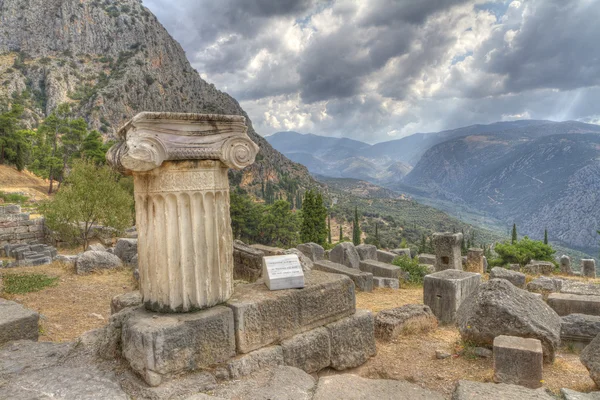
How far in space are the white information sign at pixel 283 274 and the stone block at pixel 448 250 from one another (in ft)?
29.8

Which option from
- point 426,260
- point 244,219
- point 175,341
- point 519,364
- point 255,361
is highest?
point 175,341

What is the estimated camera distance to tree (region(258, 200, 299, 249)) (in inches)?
1598

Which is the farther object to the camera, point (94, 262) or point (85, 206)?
point (85, 206)

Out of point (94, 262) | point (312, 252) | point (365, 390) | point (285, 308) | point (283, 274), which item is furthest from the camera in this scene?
point (312, 252)

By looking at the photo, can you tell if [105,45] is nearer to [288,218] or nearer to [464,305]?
[288,218]

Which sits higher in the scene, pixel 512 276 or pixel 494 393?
pixel 494 393

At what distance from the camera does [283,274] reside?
167 inches

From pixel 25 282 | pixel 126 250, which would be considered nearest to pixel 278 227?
pixel 126 250

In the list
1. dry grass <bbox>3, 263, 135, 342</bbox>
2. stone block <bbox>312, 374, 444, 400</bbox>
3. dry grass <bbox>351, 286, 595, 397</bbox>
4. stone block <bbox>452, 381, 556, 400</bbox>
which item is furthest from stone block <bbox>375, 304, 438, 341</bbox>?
dry grass <bbox>3, 263, 135, 342</bbox>

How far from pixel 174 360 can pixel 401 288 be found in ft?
31.8

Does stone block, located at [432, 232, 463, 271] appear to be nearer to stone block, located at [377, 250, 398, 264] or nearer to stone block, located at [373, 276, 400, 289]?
stone block, located at [373, 276, 400, 289]

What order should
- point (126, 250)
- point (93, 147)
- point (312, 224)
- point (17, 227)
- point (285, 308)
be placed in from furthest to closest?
point (93, 147) < point (312, 224) < point (17, 227) < point (126, 250) < point (285, 308)

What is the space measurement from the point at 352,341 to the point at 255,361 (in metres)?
1.39

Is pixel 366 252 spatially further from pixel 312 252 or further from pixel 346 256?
pixel 312 252
